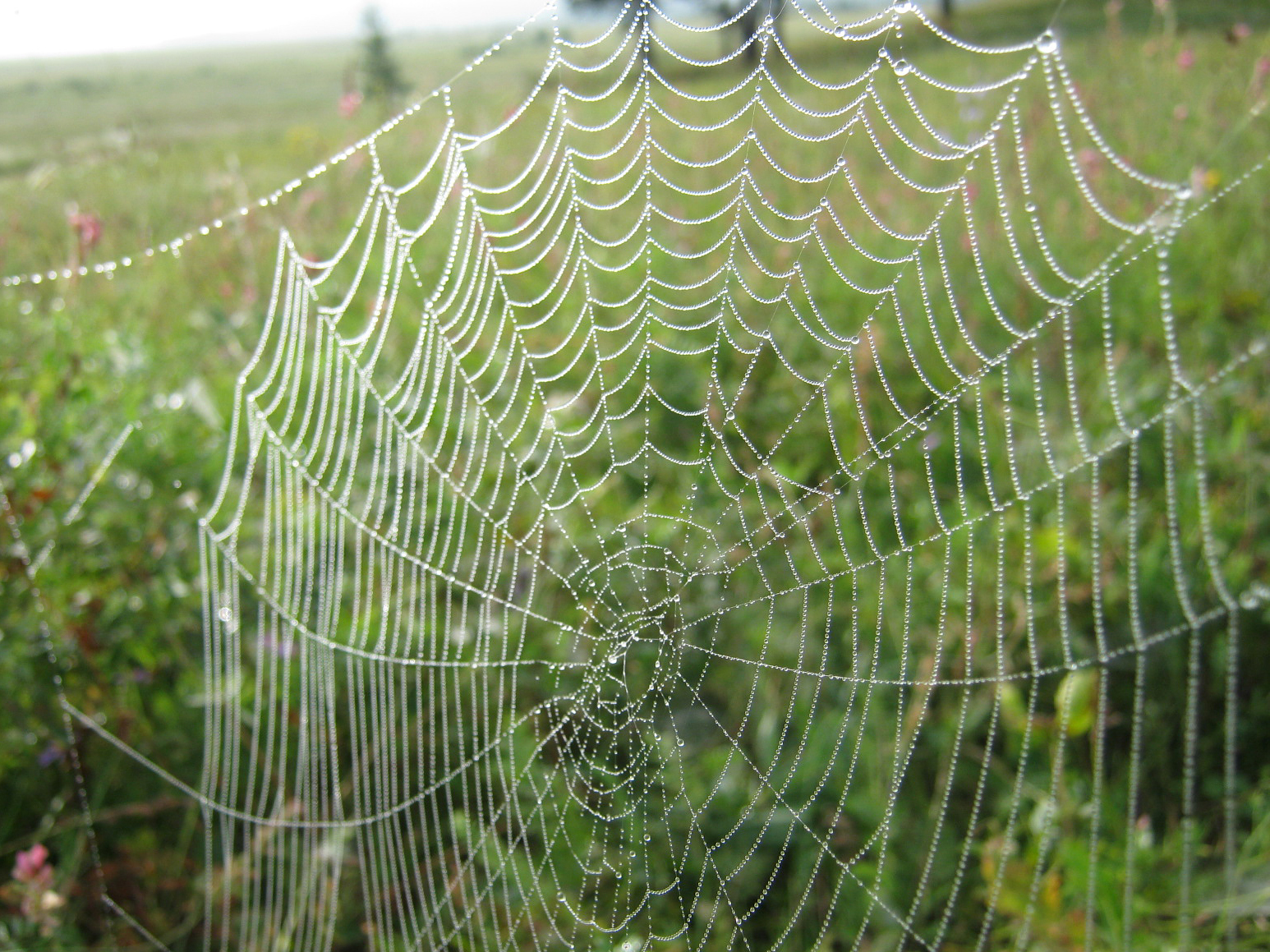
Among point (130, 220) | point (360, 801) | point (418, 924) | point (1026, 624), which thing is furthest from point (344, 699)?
point (130, 220)

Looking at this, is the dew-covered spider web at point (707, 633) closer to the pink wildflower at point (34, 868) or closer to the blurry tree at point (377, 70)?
the pink wildflower at point (34, 868)

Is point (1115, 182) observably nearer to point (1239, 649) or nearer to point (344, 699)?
point (1239, 649)

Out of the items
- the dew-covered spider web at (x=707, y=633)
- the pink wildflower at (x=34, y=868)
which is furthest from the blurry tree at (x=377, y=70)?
the pink wildflower at (x=34, y=868)

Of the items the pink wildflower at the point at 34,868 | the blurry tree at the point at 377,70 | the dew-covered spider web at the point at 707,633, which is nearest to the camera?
the pink wildflower at the point at 34,868

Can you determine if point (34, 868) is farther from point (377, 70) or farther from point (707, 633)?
point (377, 70)

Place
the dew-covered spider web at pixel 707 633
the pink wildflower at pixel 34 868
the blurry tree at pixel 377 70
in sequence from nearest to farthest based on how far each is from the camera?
1. the pink wildflower at pixel 34 868
2. the dew-covered spider web at pixel 707 633
3. the blurry tree at pixel 377 70

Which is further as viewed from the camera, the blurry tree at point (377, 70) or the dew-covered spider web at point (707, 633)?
the blurry tree at point (377, 70)

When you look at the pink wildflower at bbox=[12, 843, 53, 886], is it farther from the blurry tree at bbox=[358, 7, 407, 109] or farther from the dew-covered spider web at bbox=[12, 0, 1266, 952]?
the blurry tree at bbox=[358, 7, 407, 109]

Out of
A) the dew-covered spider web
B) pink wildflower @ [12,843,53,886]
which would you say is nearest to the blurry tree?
the dew-covered spider web

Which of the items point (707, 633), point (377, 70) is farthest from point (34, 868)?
point (377, 70)
